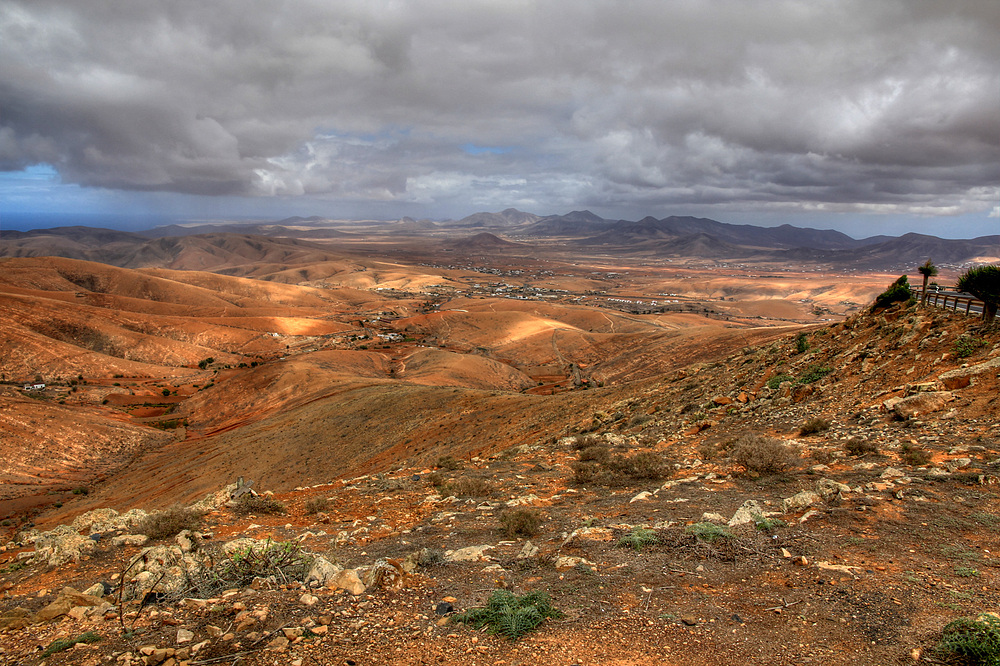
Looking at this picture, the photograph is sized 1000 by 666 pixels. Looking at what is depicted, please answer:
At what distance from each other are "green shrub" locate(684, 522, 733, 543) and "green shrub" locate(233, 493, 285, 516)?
8.11 metres

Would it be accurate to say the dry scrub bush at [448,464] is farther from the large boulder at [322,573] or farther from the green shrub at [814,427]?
the green shrub at [814,427]

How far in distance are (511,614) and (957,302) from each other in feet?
54.5

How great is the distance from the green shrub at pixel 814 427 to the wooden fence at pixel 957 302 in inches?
223

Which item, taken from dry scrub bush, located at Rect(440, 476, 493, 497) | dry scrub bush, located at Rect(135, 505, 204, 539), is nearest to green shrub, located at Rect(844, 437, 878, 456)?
dry scrub bush, located at Rect(440, 476, 493, 497)

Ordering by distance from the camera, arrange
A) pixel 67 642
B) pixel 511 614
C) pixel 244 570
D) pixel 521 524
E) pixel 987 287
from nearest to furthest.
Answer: pixel 67 642, pixel 511 614, pixel 244 570, pixel 521 524, pixel 987 287

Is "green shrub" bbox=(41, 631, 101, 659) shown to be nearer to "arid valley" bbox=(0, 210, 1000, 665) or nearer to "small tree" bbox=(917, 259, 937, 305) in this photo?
"arid valley" bbox=(0, 210, 1000, 665)

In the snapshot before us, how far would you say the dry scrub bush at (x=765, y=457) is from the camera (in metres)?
9.63

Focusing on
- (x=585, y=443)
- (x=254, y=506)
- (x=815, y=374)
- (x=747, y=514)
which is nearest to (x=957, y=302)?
(x=815, y=374)

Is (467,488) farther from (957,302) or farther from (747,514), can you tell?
(957,302)

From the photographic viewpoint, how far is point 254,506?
9.95 metres

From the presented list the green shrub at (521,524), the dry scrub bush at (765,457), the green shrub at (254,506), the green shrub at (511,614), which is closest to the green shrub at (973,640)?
the green shrub at (511,614)

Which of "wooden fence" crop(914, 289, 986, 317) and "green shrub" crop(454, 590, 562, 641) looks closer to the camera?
"green shrub" crop(454, 590, 562, 641)

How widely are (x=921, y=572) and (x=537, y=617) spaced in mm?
4452

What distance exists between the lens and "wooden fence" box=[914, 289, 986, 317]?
13305mm
